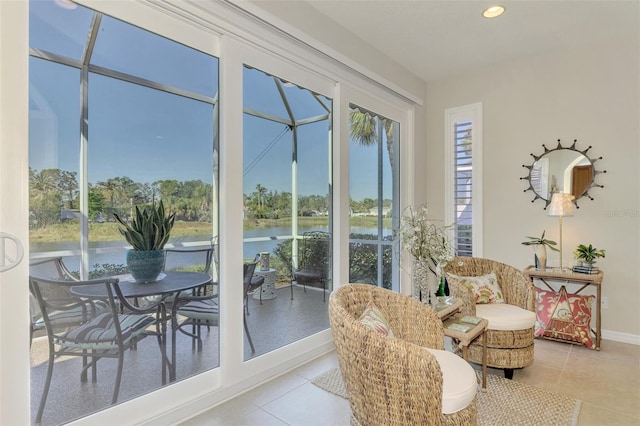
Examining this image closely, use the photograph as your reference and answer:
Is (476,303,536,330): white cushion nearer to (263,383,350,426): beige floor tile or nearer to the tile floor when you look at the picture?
the tile floor

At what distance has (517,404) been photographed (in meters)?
2.24

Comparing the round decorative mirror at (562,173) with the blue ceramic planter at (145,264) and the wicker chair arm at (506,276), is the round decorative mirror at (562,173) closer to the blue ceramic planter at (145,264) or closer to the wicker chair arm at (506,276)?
the wicker chair arm at (506,276)

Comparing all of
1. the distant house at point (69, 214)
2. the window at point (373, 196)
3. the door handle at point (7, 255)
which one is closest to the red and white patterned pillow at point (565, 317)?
the window at point (373, 196)

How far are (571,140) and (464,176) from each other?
114 cm

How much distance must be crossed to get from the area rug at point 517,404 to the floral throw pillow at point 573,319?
3.72 feet

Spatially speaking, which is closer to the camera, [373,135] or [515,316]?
[515,316]

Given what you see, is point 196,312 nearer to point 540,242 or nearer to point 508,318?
point 508,318

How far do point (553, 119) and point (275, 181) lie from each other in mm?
3156

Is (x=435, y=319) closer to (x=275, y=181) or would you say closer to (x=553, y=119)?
(x=275, y=181)

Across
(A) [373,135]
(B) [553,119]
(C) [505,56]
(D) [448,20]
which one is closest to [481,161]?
(B) [553,119]

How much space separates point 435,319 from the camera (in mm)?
2070

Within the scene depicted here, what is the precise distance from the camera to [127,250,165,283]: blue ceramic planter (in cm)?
198

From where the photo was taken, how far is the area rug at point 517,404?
6.80 ft

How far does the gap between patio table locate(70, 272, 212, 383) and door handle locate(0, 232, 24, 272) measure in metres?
0.31
